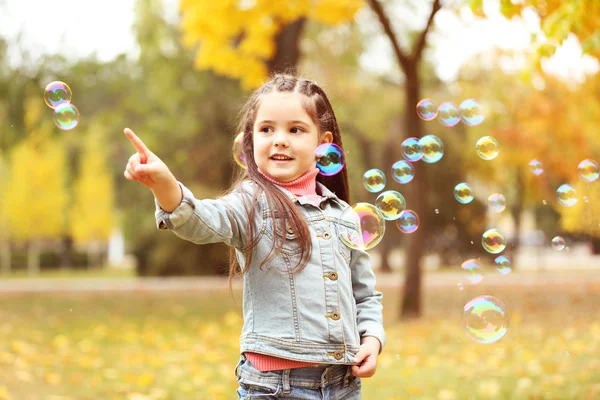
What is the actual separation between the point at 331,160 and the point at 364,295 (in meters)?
0.55

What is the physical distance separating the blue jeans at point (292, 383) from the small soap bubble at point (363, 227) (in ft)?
1.48

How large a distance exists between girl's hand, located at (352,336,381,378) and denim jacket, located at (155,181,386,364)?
0.09 feet

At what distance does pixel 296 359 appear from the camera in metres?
2.24

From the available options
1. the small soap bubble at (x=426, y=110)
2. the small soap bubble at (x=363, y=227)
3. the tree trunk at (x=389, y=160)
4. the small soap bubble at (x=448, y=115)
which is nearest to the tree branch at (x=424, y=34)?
the small soap bubble at (x=448, y=115)

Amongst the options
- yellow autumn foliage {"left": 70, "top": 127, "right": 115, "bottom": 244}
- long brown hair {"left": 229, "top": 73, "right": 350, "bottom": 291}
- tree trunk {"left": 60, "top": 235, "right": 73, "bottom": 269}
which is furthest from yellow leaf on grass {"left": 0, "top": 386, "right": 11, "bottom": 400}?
tree trunk {"left": 60, "top": 235, "right": 73, "bottom": 269}

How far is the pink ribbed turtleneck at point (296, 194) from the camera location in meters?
2.28

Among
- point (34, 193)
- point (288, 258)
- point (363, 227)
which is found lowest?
point (288, 258)

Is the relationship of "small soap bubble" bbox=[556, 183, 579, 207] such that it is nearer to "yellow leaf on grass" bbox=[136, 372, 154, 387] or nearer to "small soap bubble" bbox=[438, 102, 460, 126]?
"small soap bubble" bbox=[438, 102, 460, 126]

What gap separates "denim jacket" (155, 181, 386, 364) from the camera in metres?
2.27

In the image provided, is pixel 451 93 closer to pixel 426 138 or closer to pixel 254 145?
pixel 426 138

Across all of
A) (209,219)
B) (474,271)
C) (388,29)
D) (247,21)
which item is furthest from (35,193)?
(209,219)

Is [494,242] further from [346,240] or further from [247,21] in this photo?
[247,21]

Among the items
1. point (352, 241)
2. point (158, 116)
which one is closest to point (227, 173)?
point (158, 116)

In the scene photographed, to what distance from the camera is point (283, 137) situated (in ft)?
7.97
